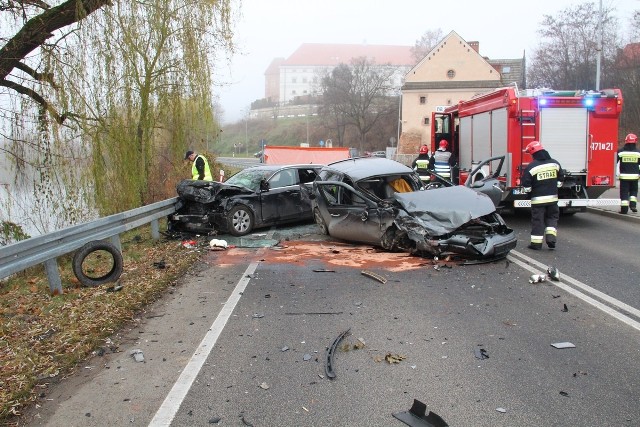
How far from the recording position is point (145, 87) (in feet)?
33.4

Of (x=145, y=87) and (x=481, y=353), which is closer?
(x=481, y=353)

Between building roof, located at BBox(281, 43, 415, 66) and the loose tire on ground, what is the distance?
133 metres

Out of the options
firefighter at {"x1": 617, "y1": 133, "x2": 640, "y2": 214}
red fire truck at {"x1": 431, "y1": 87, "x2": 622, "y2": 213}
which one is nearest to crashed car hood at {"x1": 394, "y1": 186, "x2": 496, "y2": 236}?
red fire truck at {"x1": 431, "y1": 87, "x2": 622, "y2": 213}

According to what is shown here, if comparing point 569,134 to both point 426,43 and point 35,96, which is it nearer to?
point 35,96

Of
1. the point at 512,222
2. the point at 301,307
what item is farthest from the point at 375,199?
the point at 512,222

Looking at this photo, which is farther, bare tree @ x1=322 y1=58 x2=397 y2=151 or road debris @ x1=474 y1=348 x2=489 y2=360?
bare tree @ x1=322 y1=58 x2=397 y2=151

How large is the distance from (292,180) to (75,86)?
4.93 meters

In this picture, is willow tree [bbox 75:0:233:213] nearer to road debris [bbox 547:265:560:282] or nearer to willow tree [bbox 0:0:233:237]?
willow tree [bbox 0:0:233:237]

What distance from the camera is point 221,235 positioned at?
423 inches

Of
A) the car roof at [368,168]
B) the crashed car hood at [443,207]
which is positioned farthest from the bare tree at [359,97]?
the crashed car hood at [443,207]

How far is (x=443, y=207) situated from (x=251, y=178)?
4.86m

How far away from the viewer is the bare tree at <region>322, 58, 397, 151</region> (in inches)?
3002

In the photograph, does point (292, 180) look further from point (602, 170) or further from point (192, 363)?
point (192, 363)

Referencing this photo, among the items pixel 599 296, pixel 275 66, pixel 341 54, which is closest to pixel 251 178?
pixel 599 296
